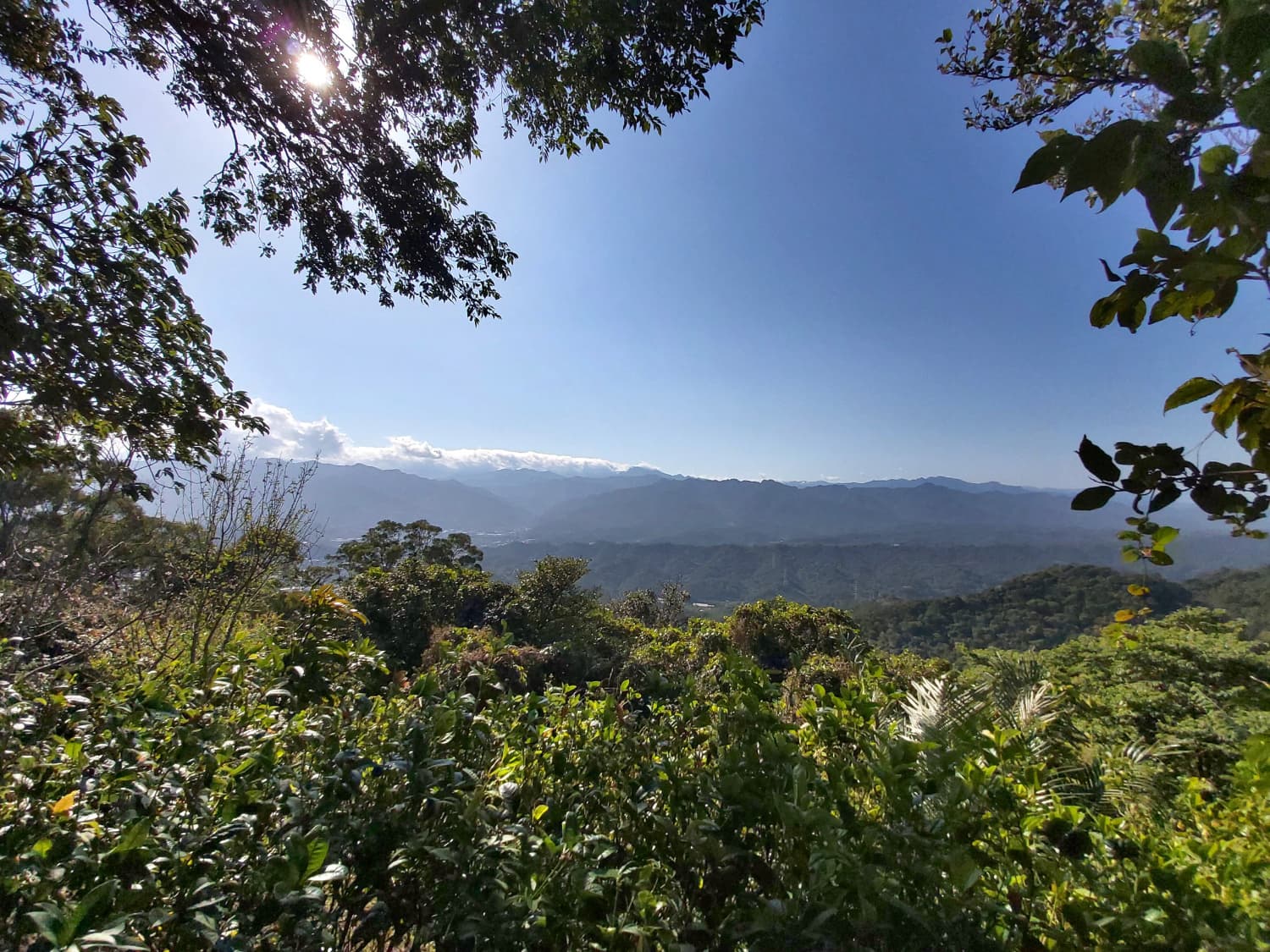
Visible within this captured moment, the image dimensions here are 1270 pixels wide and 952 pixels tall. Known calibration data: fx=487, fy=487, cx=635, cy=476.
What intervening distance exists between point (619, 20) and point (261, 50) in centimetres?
232

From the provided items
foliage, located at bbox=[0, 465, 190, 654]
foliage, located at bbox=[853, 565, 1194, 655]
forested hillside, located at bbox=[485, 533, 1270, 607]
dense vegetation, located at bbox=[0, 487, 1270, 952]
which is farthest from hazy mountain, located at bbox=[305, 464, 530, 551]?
dense vegetation, located at bbox=[0, 487, 1270, 952]

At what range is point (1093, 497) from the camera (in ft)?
2.42

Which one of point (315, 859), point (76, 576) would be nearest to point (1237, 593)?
point (315, 859)

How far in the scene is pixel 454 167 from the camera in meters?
3.52

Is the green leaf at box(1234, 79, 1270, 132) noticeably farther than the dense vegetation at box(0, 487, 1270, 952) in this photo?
No

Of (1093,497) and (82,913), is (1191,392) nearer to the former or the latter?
(1093,497)

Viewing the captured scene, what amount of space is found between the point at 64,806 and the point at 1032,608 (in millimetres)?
39593

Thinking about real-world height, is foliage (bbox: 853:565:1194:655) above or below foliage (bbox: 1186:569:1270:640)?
below

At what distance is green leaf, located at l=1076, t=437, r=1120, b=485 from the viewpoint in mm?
733

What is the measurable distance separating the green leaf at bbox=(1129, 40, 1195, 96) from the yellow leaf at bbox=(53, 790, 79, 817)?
Answer: 6.98 feet

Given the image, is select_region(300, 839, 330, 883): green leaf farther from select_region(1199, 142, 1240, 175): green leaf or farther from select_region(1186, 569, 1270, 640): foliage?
select_region(1186, 569, 1270, 640): foliage

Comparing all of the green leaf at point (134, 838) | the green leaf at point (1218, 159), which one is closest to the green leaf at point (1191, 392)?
the green leaf at point (1218, 159)

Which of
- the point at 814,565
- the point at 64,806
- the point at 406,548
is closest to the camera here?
the point at 64,806

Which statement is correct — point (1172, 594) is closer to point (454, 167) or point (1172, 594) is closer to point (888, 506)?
point (454, 167)
